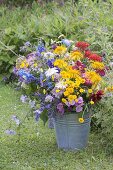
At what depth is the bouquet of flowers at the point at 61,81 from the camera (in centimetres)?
439

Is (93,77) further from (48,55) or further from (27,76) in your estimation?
(27,76)

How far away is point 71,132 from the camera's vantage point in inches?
182

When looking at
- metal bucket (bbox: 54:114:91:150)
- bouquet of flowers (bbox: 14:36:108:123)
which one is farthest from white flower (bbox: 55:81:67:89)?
metal bucket (bbox: 54:114:91:150)

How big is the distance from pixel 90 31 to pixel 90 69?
2.56m

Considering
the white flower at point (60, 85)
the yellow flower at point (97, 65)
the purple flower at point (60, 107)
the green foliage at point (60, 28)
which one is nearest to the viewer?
the white flower at point (60, 85)

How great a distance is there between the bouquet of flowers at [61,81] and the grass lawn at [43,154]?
37 cm

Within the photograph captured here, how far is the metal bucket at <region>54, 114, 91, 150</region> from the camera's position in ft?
15.0

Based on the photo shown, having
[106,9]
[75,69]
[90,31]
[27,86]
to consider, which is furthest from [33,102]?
[106,9]

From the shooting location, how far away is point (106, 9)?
8.10 metres

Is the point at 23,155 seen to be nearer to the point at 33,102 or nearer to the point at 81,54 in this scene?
the point at 33,102

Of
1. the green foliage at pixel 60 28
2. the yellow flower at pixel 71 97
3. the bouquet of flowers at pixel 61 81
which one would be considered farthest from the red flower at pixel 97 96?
the green foliage at pixel 60 28

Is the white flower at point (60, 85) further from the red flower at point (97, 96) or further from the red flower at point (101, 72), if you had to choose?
the red flower at point (101, 72)

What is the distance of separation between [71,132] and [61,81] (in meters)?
0.54

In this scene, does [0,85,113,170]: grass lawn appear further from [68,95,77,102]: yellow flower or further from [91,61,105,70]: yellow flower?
[91,61,105,70]: yellow flower
